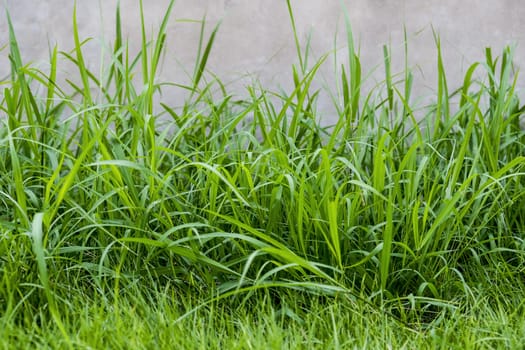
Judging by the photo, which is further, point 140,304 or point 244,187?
point 244,187

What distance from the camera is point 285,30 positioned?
2385 mm

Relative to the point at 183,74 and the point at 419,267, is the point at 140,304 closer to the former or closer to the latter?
the point at 419,267

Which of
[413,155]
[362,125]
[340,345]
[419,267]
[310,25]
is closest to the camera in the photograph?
[340,345]

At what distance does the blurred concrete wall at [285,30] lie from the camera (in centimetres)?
237

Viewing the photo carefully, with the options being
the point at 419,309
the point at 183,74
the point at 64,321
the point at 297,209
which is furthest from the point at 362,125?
the point at 64,321

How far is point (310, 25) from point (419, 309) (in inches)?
46.2

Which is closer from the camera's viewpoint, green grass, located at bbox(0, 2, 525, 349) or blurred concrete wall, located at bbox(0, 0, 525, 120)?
green grass, located at bbox(0, 2, 525, 349)

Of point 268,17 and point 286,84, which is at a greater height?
point 268,17

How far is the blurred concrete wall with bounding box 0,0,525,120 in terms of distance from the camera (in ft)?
7.76

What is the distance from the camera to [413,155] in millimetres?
1736

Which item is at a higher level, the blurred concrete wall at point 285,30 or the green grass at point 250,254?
the blurred concrete wall at point 285,30

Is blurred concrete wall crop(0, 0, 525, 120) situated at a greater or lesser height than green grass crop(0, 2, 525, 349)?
greater

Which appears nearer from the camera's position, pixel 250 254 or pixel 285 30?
pixel 250 254

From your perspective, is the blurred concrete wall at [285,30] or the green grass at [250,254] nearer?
the green grass at [250,254]
